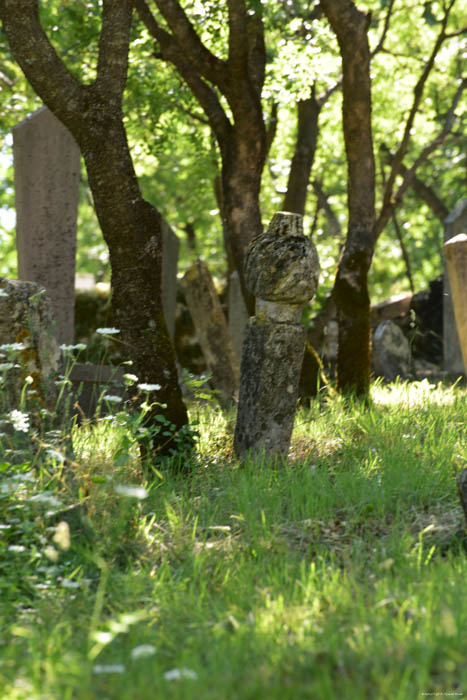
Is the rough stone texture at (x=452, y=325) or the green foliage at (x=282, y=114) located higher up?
the green foliage at (x=282, y=114)

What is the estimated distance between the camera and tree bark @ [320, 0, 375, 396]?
26.8 ft

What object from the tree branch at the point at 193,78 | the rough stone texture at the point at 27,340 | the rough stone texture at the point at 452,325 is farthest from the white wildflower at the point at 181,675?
the rough stone texture at the point at 452,325

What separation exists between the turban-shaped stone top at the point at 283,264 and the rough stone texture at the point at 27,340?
5.42ft

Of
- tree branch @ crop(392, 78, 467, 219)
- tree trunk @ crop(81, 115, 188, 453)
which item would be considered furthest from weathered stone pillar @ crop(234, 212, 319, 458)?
tree branch @ crop(392, 78, 467, 219)

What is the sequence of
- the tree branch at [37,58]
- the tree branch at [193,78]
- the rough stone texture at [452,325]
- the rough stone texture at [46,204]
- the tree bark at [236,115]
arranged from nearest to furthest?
the tree branch at [37,58]
the tree bark at [236,115]
the tree branch at [193,78]
the rough stone texture at [46,204]
the rough stone texture at [452,325]

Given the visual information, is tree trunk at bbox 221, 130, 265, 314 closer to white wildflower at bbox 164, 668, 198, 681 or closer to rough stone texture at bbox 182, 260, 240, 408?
rough stone texture at bbox 182, 260, 240, 408

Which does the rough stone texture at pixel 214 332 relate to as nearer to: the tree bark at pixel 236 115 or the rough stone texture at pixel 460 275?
the tree bark at pixel 236 115

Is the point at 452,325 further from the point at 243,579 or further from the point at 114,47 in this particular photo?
the point at 243,579

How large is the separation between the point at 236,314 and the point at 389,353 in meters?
2.20

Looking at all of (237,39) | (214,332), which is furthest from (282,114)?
(237,39)

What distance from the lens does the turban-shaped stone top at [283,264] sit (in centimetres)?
587

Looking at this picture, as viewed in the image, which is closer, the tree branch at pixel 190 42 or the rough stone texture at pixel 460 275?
the rough stone texture at pixel 460 275

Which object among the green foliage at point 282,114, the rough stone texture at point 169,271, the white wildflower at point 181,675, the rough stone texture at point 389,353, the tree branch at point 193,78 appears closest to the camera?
the white wildflower at point 181,675

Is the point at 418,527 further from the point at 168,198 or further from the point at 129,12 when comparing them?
the point at 168,198
